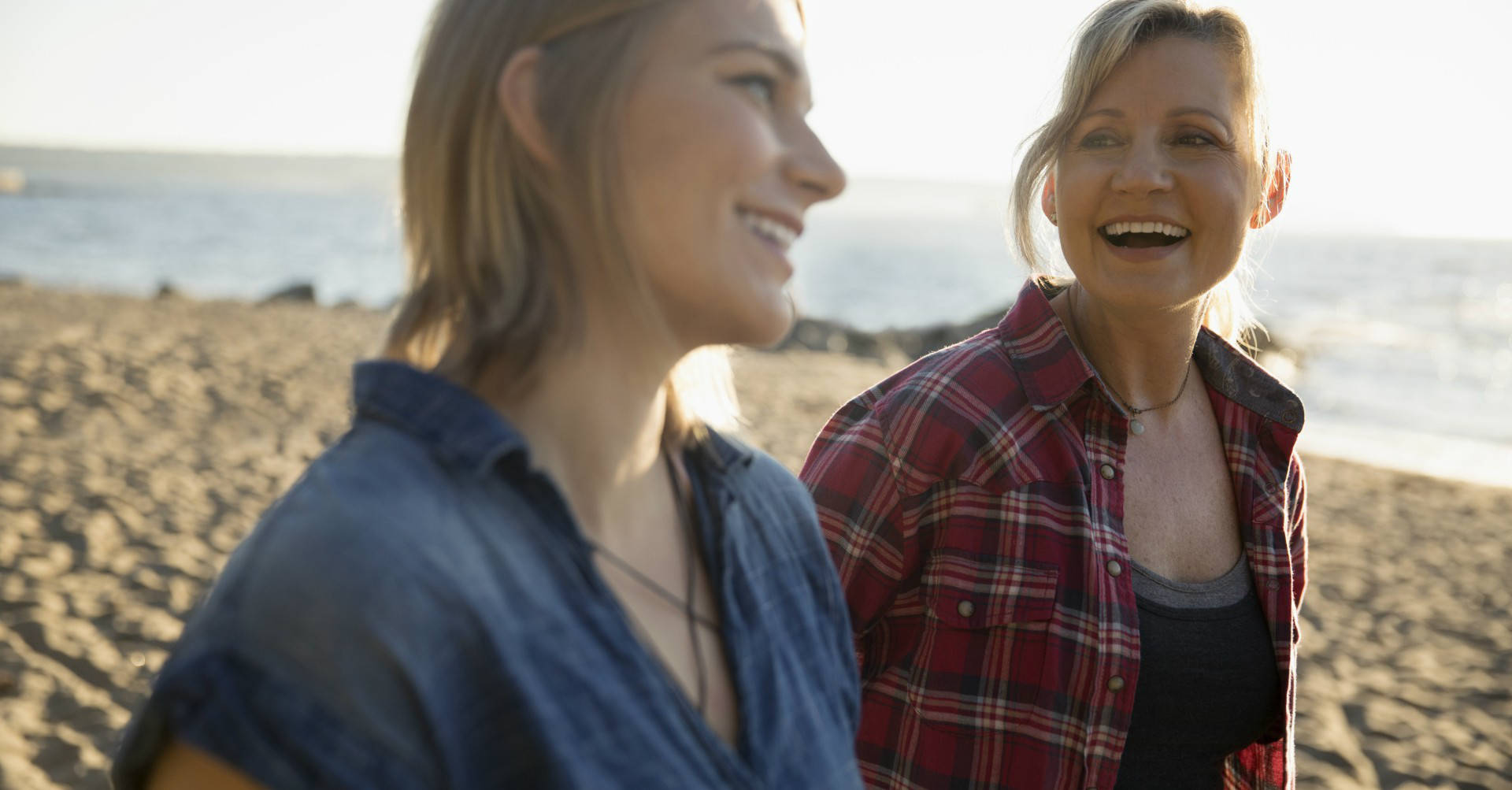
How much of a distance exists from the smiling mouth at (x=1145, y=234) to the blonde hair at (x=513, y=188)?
1.28 metres

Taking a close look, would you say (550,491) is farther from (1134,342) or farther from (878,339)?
(878,339)

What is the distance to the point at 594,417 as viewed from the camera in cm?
126

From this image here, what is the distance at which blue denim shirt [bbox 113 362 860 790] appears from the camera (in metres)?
0.93

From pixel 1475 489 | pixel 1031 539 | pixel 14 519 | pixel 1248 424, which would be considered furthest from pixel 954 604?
A: pixel 1475 489

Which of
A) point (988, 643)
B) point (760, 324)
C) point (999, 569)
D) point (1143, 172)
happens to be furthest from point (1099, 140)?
point (760, 324)

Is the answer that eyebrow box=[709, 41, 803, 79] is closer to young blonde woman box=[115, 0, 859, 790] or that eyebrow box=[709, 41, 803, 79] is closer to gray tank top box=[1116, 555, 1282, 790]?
young blonde woman box=[115, 0, 859, 790]

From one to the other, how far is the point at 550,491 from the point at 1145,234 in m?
1.48

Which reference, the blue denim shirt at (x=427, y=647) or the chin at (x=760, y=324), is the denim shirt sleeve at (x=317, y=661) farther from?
the chin at (x=760, y=324)

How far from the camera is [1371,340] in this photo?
27.2 meters

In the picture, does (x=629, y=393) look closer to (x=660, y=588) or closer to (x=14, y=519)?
(x=660, y=588)

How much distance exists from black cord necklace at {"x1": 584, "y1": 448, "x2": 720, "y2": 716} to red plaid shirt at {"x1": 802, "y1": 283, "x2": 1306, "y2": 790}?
2.36ft

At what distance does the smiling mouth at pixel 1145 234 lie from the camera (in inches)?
85.8

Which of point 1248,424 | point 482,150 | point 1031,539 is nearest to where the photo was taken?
point 482,150

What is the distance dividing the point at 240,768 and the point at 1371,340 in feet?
99.7
